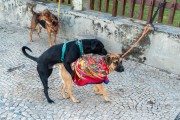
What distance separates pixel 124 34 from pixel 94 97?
77.8 inches

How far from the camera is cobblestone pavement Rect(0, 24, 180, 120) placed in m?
4.59

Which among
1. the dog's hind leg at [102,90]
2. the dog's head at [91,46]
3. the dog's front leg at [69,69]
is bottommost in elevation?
the dog's hind leg at [102,90]

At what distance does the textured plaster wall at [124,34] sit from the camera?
19.4 feet

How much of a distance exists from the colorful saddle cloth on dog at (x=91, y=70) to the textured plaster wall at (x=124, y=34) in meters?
2.03

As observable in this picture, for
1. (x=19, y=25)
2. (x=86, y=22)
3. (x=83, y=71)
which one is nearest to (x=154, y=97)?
(x=83, y=71)

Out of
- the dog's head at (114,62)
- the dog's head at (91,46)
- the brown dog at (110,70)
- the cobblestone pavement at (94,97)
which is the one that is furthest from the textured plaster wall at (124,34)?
the dog's head at (114,62)

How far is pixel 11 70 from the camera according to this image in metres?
6.02

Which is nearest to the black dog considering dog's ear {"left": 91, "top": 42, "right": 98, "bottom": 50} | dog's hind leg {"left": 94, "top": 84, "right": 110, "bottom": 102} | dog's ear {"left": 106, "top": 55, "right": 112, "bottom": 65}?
dog's ear {"left": 91, "top": 42, "right": 98, "bottom": 50}

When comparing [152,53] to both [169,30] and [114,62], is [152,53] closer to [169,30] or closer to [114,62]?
[169,30]

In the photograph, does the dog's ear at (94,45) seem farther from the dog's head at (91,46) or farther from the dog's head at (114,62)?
the dog's head at (114,62)

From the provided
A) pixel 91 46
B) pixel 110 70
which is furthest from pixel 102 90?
pixel 91 46

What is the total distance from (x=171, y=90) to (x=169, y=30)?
1.33m

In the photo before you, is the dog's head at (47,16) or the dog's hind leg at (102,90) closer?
the dog's hind leg at (102,90)

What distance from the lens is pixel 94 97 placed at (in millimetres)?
5094
